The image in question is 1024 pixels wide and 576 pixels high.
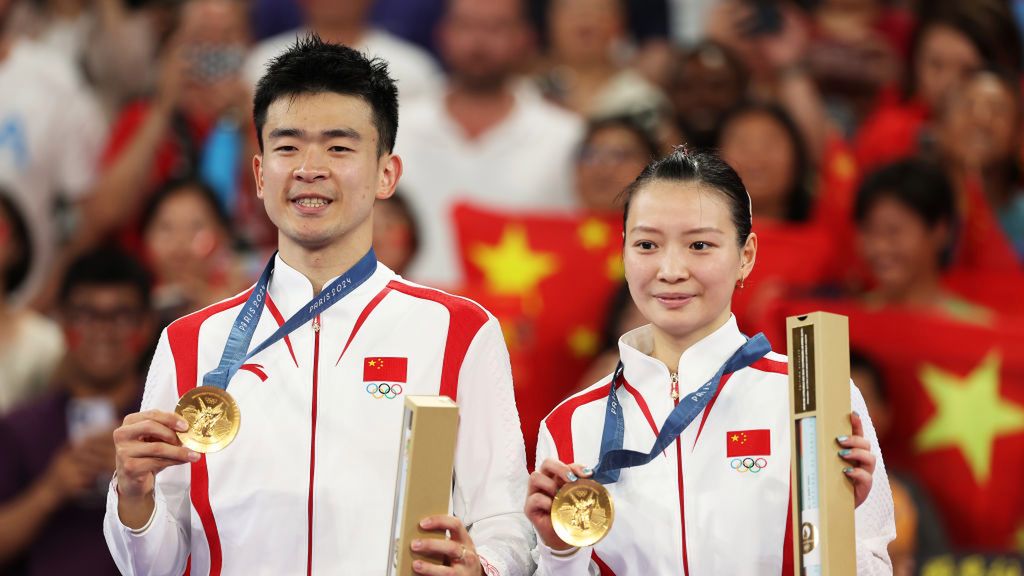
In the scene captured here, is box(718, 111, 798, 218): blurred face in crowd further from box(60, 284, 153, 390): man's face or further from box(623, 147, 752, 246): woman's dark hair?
box(623, 147, 752, 246): woman's dark hair

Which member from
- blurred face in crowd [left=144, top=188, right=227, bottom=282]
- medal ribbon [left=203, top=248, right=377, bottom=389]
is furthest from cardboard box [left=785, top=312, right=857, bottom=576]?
blurred face in crowd [left=144, top=188, right=227, bottom=282]

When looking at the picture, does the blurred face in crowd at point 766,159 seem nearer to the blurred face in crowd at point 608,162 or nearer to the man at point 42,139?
the blurred face in crowd at point 608,162

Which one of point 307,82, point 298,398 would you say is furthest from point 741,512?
point 307,82

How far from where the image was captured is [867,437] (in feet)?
12.8

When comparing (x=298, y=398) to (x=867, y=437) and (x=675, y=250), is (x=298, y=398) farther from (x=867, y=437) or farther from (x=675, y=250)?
(x=867, y=437)

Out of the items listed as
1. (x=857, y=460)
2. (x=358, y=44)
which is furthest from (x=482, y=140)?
(x=857, y=460)

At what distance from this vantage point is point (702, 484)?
13.1ft

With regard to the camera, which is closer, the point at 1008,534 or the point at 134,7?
the point at 1008,534

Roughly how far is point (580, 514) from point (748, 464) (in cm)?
50

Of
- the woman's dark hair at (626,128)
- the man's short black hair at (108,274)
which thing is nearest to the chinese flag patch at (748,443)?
the man's short black hair at (108,274)

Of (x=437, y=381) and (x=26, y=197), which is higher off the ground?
(x=26, y=197)

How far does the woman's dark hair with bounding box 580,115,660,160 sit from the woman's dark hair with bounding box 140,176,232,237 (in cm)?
168

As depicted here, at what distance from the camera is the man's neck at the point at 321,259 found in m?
4.18

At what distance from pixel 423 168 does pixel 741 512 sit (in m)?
4.86
